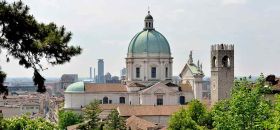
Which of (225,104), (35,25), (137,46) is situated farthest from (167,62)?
(35,25)

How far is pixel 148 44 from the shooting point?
9956 cm

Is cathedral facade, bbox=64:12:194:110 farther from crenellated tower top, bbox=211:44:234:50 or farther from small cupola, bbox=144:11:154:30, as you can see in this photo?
crenellated tower top, bbox=211:44:234:50

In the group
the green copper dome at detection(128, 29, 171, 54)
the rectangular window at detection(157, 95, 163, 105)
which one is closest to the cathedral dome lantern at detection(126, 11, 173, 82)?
the green copper dome at detection(128, 29, 171, 54)

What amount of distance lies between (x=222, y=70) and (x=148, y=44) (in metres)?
29.1

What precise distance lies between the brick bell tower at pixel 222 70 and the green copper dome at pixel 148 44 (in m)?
26.8

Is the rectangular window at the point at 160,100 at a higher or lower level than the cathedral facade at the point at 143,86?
lower

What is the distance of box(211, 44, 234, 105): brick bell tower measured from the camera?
7106 centimetres

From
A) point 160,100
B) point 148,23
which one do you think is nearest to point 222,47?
point 160,100

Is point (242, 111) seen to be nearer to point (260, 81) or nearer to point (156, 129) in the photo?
point (260, 81)

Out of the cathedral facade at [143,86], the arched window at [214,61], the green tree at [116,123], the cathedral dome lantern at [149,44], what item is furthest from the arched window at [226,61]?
the cathedral dome lantern at [149,44]

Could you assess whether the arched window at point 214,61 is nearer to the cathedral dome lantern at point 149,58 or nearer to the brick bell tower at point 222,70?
the brick bell tower at point 222,70

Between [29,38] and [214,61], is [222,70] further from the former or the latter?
[29,38]

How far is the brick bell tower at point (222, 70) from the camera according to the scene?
233 ft

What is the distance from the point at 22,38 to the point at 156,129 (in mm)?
45128
